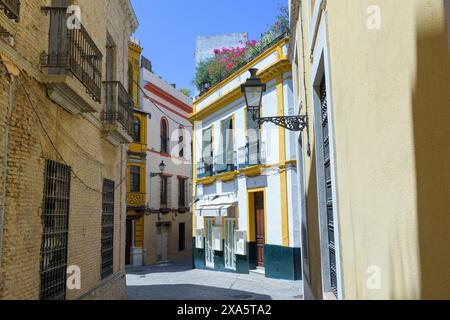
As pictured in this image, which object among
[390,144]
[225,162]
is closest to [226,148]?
[225,162]

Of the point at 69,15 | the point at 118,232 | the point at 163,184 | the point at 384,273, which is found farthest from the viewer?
the point at 163,184

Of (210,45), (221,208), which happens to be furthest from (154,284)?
(210,45)

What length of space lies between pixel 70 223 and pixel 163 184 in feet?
58.0

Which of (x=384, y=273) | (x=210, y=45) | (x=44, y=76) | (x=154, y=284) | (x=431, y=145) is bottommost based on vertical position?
(x=154, y=284)

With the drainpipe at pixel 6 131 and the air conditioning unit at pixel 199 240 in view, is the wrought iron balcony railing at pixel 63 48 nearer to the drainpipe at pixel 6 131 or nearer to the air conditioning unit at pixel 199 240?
the drainpipe at pixel 6 131

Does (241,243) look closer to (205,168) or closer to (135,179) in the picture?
→ (205,168)

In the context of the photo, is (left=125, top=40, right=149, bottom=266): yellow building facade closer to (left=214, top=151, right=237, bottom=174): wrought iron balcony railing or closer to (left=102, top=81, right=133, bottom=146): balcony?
(left=214, top=151, right=237, bottom=174): wrought iron balcony railing

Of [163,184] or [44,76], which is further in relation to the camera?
[163,184]

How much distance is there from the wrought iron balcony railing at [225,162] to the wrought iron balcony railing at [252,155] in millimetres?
625

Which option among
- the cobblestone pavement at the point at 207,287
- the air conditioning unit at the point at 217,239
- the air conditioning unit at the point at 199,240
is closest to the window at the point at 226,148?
the air conditioning unit at the point at 217,239

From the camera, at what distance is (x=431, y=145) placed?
5.82 ft

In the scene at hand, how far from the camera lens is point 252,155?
1619 centimetres

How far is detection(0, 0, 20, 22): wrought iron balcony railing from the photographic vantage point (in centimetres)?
479

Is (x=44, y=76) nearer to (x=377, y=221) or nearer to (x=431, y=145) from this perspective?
(x=377, y=221)
